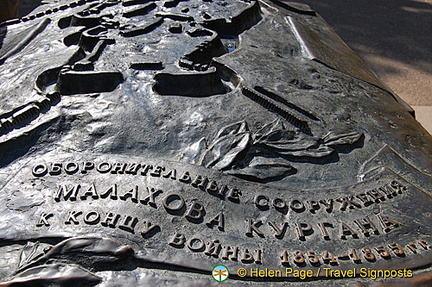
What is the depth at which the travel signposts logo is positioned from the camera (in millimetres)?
1149

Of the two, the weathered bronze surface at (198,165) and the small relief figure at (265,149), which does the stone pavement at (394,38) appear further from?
the small relief figure at (265,149)

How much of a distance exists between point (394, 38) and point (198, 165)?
470 cm

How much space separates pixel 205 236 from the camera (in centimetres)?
126

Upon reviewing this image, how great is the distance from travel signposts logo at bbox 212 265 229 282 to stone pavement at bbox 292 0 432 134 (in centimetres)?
283

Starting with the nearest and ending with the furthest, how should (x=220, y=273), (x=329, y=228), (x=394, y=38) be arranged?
(x=220, y=273), (x=329, y=228), (x=394, y=38)

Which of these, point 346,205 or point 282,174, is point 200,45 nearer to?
point 282,174

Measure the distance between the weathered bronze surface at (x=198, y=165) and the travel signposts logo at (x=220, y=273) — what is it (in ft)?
0.08

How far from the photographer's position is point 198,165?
1.50 m

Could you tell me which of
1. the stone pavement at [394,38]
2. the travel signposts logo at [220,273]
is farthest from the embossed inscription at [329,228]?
the stone pavement at [394,38]

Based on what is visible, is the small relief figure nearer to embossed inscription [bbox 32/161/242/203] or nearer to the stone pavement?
embossed inscription [bbox 32/161/242/203]

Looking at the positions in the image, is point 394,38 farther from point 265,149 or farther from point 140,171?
point 140,171

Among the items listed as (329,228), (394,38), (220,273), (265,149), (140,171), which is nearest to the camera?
(220,273)

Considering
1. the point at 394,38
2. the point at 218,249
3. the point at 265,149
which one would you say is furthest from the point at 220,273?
the point at 394,38

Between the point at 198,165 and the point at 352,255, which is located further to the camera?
the point at 198,165
